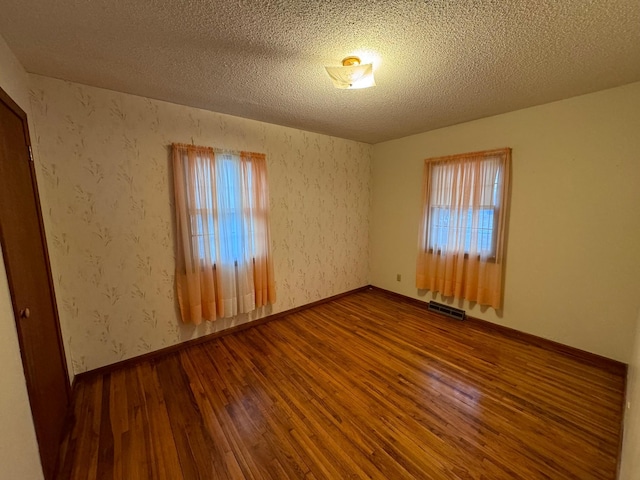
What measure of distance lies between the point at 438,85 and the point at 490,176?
1364 millimetres

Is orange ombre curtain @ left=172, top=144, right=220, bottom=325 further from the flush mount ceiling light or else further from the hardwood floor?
the flush mount ceiling light

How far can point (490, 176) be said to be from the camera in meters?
2.83

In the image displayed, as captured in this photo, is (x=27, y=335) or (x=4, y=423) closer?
(x=4, y=423)

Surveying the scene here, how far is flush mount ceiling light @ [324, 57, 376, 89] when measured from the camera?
61.9 inches

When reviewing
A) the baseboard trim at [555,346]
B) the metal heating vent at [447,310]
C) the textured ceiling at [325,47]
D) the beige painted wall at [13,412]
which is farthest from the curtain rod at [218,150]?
the baseboard trim at [555,346]

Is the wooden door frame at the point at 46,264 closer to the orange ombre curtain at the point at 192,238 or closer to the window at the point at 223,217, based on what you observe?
the orange ombre curtain at the point at 192,238

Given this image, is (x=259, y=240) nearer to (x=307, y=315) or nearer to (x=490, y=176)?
(x=307, y=315)

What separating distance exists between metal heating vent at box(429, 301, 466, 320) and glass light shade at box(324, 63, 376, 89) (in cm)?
294

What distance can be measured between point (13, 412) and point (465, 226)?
A: 3.75m

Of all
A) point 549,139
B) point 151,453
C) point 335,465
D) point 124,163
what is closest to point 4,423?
point 151,453

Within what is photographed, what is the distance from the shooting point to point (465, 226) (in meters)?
3.05

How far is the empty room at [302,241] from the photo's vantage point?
1358 mm

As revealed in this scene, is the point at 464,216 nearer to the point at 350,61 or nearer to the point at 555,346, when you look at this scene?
the point at 555,346

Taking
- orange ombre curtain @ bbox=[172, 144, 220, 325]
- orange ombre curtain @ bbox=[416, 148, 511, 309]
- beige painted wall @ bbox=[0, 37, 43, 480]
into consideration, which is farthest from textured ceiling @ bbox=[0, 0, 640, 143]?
beige painted wall @ bbox=[0, 37, 43, 480]
